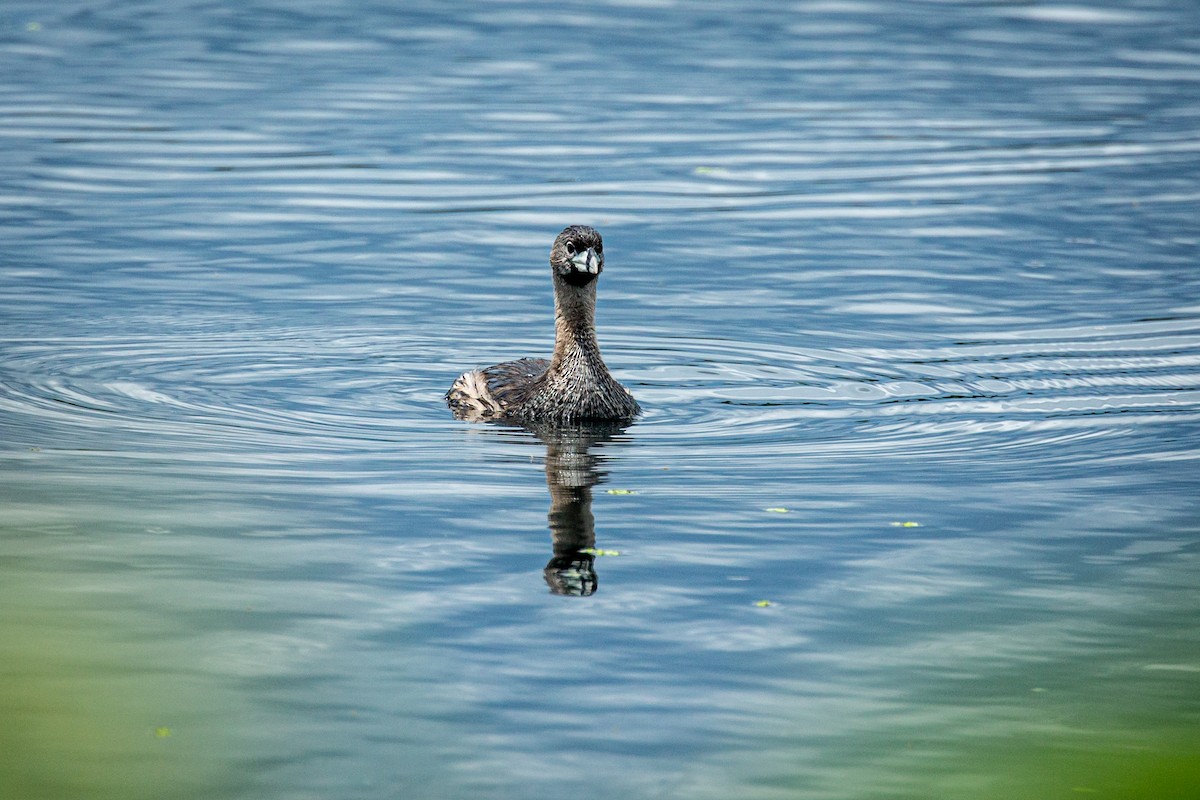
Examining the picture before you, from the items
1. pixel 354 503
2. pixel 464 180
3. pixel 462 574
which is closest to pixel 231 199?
pixel 464 180

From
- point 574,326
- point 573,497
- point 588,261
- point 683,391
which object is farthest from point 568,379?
point 573,497

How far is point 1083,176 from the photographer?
26547mm

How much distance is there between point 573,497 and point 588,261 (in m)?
2.89

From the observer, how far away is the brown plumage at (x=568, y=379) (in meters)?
14.4

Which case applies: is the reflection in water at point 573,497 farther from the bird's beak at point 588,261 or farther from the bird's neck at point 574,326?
the bird's beak at point 588,261

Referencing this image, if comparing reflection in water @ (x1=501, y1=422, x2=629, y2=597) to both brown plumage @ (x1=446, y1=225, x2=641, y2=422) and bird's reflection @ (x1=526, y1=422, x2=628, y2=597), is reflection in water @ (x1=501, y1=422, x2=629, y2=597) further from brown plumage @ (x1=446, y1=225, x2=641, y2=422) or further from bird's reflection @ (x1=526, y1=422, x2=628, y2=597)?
brown plumage @ (x1=446, y1=225, x2=641, y2=422)

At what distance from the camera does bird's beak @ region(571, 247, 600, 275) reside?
46.5 ft

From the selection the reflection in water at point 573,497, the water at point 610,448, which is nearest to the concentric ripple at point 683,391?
the water at point 610,448

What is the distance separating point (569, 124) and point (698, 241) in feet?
28.7

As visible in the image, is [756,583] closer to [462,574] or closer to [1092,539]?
[462,574]

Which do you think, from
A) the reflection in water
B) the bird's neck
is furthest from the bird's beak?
the reflection in water

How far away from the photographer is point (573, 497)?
39.0 ft

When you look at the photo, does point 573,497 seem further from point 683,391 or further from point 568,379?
point 683,391

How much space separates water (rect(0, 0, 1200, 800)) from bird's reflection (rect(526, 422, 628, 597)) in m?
0.05
